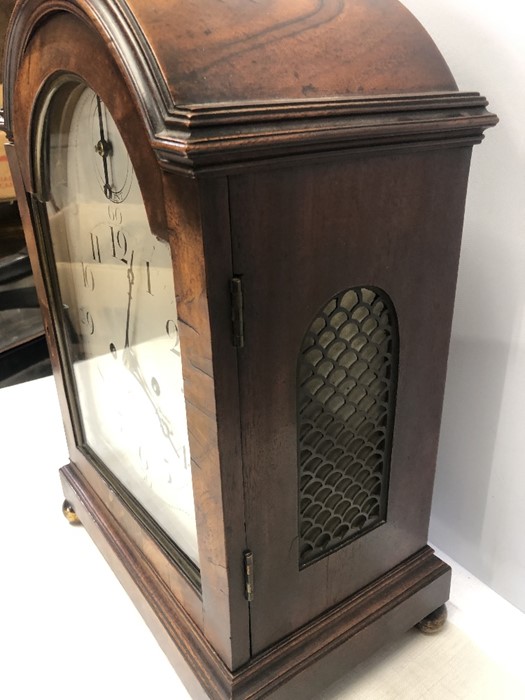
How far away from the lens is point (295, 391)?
73cm

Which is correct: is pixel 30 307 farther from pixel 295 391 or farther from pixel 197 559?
pixel 295 391

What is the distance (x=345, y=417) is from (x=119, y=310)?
383 mm

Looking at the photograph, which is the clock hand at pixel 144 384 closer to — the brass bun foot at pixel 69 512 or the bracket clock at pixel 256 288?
the bracket clock at pixel 256 288

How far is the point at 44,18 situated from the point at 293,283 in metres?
0.43

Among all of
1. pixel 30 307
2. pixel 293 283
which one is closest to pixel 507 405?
pixel 293 283

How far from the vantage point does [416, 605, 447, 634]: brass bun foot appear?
1.04 meters

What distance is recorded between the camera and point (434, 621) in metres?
1.04

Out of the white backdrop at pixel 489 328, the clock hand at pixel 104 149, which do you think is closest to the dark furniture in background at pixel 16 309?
the clock hand at pixel 104 149

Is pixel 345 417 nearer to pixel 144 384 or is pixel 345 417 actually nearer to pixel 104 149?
pixel 144 384

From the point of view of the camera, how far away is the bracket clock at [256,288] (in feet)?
1.92

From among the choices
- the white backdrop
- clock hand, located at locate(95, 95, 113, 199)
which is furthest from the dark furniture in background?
the white backdrop

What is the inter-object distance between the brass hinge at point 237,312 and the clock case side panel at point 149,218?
29 millimetres

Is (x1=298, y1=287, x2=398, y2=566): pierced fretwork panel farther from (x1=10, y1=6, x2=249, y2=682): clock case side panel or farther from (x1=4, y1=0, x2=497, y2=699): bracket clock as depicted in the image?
(x1=10, y1=6, x2=249, y2=682): clock case side panel

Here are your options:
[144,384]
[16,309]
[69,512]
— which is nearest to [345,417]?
[144,384]
